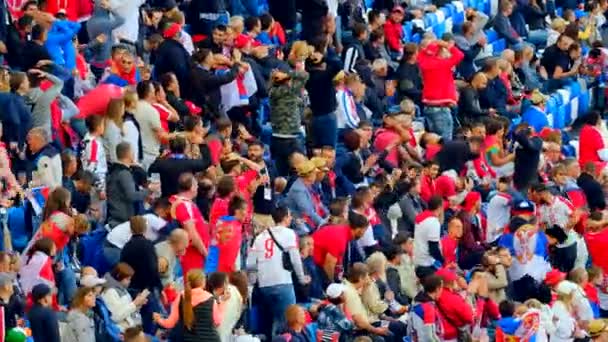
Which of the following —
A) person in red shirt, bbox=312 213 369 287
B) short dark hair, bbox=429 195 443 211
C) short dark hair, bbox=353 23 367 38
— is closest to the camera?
person in red shirt, bbox=312 213 369 287

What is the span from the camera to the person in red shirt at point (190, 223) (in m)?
21.1

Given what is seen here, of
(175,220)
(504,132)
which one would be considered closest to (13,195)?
(175,220)

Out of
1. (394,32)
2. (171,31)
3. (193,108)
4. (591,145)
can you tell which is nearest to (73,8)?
(171,31)

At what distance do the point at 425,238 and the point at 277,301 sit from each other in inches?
96.8

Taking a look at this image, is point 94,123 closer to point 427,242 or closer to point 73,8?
point 427,242

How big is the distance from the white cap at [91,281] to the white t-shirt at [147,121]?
3.50 metres

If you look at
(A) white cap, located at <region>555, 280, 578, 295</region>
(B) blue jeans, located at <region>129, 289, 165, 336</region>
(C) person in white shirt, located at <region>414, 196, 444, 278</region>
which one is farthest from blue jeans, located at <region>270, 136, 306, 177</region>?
(B) blue jeans, located at <region>129, 289, 165, 336</region>

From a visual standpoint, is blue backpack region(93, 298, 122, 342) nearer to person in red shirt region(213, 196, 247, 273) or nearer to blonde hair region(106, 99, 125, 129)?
person in red shirt region(213, 196, 247, 273)

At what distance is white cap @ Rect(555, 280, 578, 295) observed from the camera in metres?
23.0

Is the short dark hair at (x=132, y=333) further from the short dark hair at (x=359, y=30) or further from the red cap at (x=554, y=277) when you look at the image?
the short dark hair at (x=359, y=30)

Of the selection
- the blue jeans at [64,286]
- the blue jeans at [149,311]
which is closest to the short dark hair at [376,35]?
the blue jeans at [149,311]

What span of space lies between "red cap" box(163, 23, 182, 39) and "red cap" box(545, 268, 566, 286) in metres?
4.84

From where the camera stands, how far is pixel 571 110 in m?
32.2

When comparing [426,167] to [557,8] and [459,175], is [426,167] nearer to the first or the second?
[459,175]
